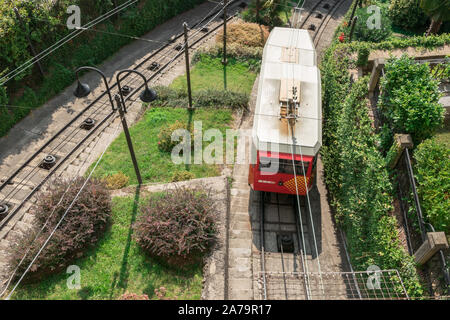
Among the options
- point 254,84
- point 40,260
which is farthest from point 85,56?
point 40,260

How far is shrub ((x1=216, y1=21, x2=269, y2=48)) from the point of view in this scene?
26.9 metres

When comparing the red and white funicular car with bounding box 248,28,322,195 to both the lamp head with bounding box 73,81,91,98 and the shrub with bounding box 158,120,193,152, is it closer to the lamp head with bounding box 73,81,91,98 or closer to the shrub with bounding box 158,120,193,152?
the shrub with bounding box 158,120,193,152

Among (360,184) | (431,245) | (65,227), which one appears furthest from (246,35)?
(431,245)

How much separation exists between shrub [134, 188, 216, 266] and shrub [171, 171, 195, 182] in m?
2.82

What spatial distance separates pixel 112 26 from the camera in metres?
26.4

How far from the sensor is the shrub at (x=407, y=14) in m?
29.9

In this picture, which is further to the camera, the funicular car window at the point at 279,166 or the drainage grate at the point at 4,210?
the drainage grate at the point at 4,210

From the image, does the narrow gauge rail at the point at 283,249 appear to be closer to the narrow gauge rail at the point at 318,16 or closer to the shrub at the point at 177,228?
the shrub at the point at 177,228

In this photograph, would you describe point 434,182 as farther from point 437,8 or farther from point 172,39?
Result: point 172,39

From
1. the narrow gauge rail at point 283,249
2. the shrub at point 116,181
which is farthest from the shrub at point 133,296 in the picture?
the shrub at point 116,181

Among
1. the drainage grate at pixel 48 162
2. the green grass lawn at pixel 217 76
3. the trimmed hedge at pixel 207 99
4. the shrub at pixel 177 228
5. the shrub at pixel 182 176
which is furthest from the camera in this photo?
the green grass lawn at pixel 217 76

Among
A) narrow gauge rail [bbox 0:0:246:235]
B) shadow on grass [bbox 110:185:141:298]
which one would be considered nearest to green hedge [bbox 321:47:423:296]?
shadow on grass [bbox 110:185:141:298]

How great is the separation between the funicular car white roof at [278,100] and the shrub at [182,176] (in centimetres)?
427

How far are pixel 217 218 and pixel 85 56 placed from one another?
17.7 m
